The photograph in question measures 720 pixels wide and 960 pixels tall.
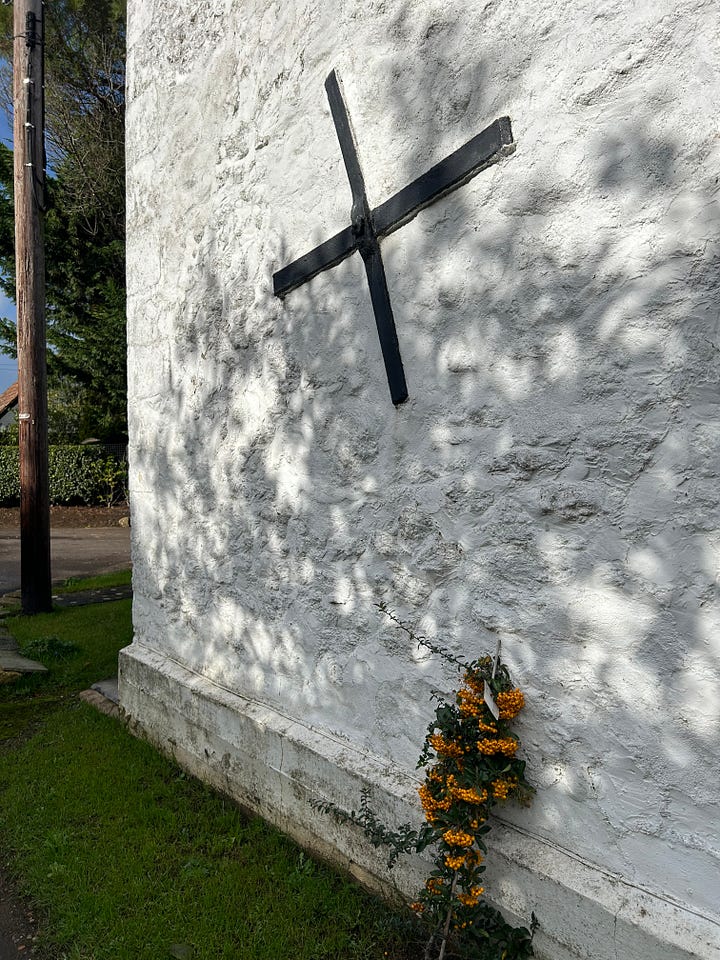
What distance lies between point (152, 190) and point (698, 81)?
10.9ft

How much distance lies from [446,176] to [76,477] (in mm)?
16738

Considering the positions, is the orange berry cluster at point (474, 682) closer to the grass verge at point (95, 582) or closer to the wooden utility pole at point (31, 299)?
the wooden utility pole at point (31, 299)

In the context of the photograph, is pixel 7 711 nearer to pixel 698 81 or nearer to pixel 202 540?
pixel 202 540

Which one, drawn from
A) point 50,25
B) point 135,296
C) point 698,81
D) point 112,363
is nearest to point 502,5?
point 698,81

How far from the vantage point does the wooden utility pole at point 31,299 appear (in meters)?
7.85

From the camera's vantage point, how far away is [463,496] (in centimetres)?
244

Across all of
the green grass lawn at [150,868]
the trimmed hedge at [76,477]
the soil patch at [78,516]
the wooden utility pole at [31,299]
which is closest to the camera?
the green grass lawn at [150,868]

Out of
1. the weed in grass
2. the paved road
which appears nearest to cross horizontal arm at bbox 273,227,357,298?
the weed in grass

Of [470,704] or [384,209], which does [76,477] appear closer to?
[384,209]

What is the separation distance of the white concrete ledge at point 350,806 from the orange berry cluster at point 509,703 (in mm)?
402

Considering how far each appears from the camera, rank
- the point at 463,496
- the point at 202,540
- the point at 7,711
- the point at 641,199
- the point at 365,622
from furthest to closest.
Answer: the point at 7,711
the point at 202,540
the point at 365,622
the point at 463,496
the point at 641,199

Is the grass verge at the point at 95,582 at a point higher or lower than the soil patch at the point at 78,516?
lower

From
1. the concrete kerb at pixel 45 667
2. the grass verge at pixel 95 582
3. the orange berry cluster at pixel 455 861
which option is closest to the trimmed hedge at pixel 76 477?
the grass verge at pixel 95 582

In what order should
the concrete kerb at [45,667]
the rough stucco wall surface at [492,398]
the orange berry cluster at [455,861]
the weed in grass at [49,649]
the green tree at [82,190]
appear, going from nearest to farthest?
the rough stucco wall surface at [492,398]
the orange berry cluster at [455,861]
the concrete kerb at [45,667]
the weed in grass at [49,649]
the green tree at [82,190]
